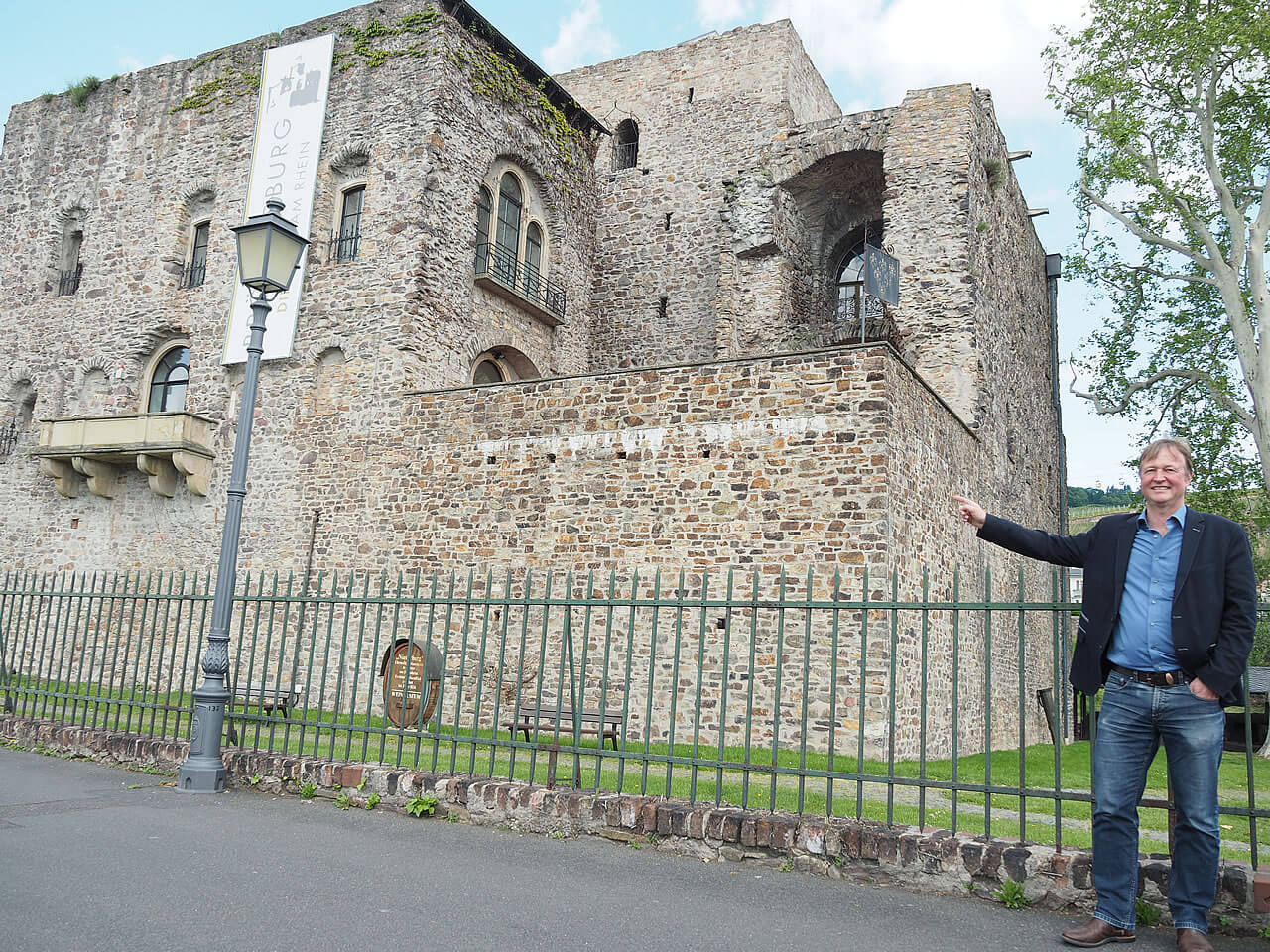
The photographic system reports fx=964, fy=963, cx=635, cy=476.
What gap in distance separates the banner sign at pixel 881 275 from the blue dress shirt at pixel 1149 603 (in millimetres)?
11642

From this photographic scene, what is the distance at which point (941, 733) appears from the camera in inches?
480

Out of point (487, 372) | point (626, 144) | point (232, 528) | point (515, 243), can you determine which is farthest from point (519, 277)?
point (232, 528)

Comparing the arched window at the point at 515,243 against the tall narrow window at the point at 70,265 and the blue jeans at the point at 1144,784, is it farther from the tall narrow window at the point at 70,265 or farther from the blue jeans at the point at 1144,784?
the blue jeans at the point at 1144,784

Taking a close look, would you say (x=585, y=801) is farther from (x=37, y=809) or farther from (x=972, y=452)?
(x=972, y=452)

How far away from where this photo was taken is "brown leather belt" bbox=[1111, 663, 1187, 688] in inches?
152

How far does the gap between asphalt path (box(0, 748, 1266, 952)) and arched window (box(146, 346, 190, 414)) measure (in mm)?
14390

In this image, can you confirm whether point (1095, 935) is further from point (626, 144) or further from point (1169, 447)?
point (626, 144)

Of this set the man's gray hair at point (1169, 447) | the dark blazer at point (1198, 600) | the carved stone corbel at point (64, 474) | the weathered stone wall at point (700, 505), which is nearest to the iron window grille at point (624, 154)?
the weathered stone wall at point (700, 505)

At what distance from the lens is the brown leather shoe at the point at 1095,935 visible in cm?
387

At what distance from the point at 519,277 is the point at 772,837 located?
15.2 meters

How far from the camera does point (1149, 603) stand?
397 cm

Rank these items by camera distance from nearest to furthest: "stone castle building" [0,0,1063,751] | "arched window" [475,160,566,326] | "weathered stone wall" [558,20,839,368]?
"stone castle building" [0,0,1063,751] → "arched window" [475,160,566,326] → "weathered stone wall" [558,20,839,368]

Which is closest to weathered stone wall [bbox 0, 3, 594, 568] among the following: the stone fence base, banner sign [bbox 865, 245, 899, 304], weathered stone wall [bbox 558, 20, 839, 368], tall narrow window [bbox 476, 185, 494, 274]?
tall narrow window [bbox 476, 185, 494, 274]

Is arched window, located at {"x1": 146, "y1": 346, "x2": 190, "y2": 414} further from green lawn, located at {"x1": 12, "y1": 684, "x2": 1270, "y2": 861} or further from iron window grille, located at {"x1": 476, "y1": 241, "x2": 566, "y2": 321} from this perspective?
green lawn, located at {"x1": 12, "y1": 684, "x2": 1270, "y2": 861}
